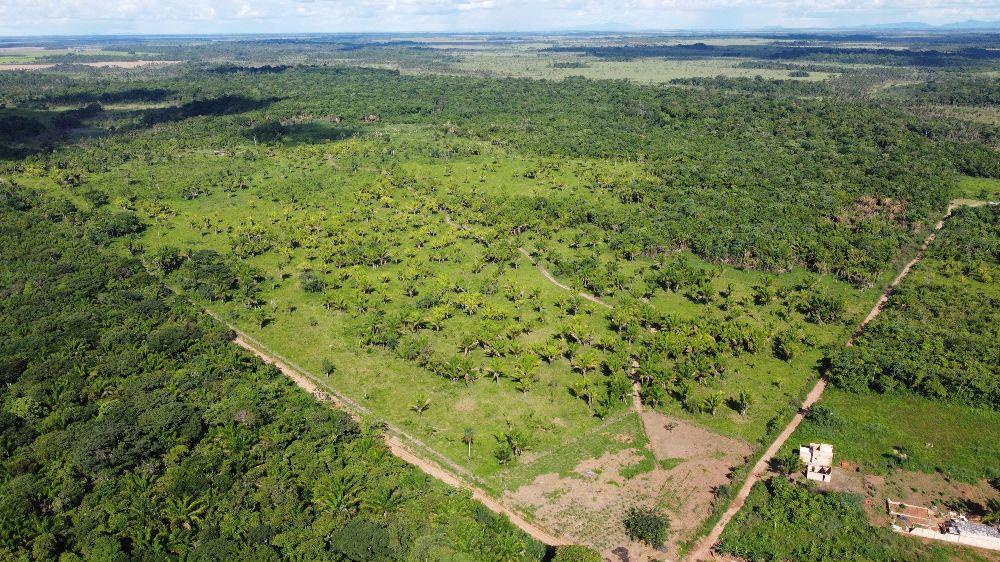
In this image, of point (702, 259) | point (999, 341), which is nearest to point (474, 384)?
point (702, 259)

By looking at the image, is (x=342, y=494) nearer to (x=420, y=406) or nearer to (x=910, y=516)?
(x=420, y=406)

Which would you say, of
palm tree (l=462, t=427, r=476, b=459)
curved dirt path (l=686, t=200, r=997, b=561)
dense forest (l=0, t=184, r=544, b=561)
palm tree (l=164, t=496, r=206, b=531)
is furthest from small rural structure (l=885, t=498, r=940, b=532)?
palm tree (l=164, t=496, r=206, b=531)

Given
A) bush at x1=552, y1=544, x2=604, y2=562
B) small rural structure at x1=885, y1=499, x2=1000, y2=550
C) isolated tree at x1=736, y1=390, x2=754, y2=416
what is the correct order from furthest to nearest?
isolated tree at x1=736, y1=390, x2=754, y2=416, small rural structure at x1=885, y1=499, x2=1000, y2=550, bush at x1=552, y1=544, x2=604, y2=562

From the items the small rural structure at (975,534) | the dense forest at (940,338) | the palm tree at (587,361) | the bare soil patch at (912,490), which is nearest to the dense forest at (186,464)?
the palm tree at (587,361)

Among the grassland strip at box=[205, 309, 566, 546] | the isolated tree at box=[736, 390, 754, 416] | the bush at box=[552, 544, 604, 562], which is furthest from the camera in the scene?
the isolated tree at box=[736, 390, 754, 416]

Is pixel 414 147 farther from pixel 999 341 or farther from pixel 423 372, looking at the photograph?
pixel 999 341

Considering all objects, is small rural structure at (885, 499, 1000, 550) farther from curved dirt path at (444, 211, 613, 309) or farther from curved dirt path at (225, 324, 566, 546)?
curved dirt path at (444, 211, 613, 309)

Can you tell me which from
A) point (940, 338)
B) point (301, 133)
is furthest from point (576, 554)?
point (301, 133)
